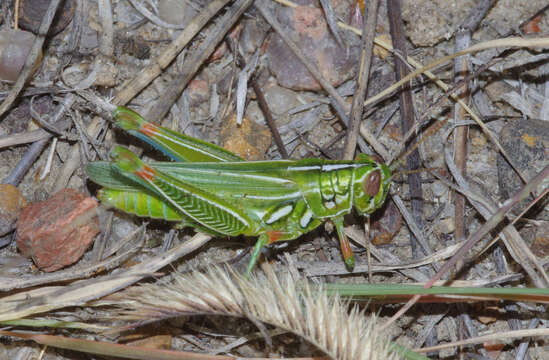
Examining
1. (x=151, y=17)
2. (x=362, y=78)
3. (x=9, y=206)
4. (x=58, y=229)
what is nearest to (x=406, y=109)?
(x=362, y=78)

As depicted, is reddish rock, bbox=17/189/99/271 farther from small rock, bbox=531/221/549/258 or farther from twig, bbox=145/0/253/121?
small rock, bbox=531/221/549/258

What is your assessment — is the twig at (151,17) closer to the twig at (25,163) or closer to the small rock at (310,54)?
the small rock at (310,54)

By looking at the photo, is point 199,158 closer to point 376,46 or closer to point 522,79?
point 376,46

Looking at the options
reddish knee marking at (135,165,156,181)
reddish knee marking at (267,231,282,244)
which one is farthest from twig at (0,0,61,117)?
reddish knee marking at (267,231,282,244)

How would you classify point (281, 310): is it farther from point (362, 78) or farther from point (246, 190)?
point (362, 78)

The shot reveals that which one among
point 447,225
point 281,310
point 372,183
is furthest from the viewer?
point 447,225

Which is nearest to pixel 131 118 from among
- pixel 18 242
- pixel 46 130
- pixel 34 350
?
pixel 46 130

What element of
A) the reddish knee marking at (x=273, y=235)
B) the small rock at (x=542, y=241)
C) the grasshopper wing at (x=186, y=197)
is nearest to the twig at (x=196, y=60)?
the grasshopper wing at (x=186, y=197)
